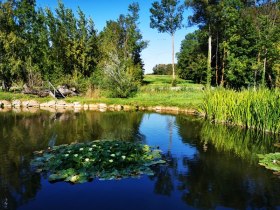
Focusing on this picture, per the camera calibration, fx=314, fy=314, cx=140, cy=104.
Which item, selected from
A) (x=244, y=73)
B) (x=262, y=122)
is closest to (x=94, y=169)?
(x=262, y=122)

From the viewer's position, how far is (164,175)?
780 cm

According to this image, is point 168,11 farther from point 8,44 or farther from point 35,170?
point 35,170

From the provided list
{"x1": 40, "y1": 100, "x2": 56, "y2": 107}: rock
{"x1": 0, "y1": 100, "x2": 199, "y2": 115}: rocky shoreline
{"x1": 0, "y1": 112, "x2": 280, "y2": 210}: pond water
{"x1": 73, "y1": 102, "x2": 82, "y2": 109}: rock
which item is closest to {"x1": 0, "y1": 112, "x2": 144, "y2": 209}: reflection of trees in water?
{"x1": 0, "y1": 112, "x2": 280, "y2": 210}: pond water

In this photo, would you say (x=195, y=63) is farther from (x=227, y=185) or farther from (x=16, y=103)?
(x=227, y=185)

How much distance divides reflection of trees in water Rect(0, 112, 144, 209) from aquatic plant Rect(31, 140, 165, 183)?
0.48m

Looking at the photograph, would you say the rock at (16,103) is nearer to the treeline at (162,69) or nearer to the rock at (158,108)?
the rock at (158,108)

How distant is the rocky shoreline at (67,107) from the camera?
20.5 m

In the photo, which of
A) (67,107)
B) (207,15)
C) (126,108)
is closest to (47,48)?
(67,107)

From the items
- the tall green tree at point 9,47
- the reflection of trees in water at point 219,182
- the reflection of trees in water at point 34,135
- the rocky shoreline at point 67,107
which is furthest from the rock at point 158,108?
the tall green tree at point 9,47

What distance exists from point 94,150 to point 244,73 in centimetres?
2633

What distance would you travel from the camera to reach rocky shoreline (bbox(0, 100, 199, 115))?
20456 millimetres

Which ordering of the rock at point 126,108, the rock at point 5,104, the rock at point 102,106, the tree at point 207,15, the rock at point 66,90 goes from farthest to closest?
the tree at point 207,15
the rock at point 66,90
the rock at point 5,104
the rock at point 102,106
the rock at point 126,108

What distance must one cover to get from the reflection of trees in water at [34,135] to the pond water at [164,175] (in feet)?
0.08

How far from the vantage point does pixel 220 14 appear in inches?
1266
